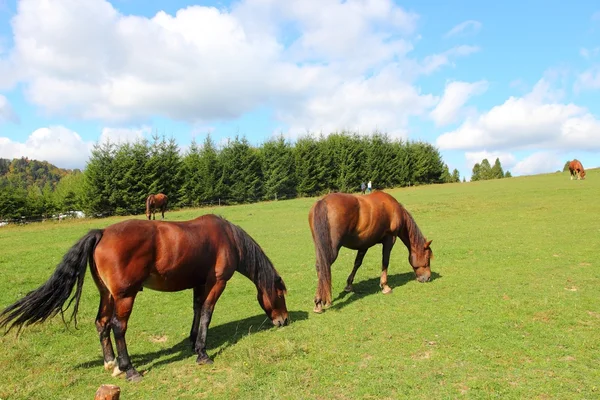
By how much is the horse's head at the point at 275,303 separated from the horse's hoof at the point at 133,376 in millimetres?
2176

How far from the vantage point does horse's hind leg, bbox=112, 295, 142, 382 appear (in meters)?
4.83

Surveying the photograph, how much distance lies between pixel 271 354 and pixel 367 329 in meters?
1.79

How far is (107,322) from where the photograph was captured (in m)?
5.32

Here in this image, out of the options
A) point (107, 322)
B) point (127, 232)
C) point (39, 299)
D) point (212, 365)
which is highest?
point (127, 232)

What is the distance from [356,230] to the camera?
26.1 feet

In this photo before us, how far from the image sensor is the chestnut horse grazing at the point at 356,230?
7.33 meters

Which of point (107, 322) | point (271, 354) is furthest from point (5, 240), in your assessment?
point (271, 354)

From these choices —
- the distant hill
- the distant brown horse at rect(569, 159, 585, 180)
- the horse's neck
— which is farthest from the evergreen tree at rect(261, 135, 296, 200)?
the distant hill

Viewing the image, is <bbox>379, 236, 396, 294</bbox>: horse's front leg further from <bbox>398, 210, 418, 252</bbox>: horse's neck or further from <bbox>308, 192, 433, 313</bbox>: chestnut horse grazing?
<bbox>398, 210, 418, 252</bbox>: horse's neck

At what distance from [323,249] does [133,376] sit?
12.5ft

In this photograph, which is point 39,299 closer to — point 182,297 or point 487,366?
point 182,297

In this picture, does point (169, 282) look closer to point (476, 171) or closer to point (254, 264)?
point (254, 264)

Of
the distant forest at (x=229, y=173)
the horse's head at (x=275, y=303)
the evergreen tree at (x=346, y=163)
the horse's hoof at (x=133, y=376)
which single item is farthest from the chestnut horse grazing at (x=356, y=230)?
the evergreen tree at (x=346, y=163)

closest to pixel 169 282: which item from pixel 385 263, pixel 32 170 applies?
pixel 385 263
